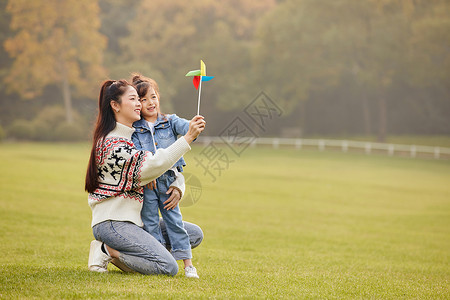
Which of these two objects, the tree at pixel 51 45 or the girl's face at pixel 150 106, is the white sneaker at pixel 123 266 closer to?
the girl's face at pixel 150 106

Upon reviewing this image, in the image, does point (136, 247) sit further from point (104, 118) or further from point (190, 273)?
point (104, 118)

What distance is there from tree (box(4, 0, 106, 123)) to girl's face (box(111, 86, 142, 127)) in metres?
34.0

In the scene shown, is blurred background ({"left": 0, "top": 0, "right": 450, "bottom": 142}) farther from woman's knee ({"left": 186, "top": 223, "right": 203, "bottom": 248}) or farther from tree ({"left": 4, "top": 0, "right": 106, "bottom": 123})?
woman's knee ({"left": 186, "top": 223, "right": 203, "bottom": 248})

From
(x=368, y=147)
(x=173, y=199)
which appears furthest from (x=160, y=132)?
(x=368, y=147)

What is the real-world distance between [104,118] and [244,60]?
38761 millimetres

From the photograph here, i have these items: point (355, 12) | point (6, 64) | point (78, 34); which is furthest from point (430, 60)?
point (6, 64)

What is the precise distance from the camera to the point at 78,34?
1524 inches

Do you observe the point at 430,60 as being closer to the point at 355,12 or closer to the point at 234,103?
the point at 355,12

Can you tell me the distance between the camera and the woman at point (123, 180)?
460 centimetres

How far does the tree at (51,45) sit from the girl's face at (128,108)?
3398 centimetres

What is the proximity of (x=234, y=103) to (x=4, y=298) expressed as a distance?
123 ft

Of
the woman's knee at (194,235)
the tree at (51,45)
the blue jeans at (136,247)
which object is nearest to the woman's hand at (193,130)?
the blue jeans at (136,247)

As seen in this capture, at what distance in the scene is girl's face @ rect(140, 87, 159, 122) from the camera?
504cm

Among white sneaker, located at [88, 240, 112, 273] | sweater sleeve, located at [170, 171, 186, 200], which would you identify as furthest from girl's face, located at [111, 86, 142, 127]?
white sneaker, located at [88, 240, 112, 273]
